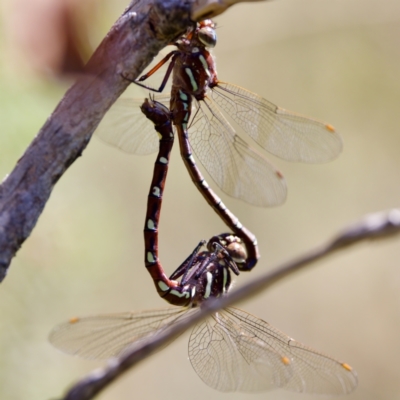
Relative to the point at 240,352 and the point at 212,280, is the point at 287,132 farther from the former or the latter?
the point at 240,352

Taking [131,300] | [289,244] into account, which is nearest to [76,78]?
[131,300]

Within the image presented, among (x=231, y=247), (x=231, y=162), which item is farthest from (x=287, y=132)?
(x=231, y=247)

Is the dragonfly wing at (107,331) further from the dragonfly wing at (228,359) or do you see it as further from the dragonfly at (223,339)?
the dragonfly wing at (228,359)

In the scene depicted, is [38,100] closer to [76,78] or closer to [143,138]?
[143,138]

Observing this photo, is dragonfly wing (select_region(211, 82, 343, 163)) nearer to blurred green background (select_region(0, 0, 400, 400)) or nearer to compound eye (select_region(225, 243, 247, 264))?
compound eye (select_region(225, 243, 247, 264))

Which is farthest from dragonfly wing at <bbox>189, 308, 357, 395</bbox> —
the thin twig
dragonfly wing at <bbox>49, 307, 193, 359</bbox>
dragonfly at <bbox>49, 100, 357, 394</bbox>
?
the thin twig

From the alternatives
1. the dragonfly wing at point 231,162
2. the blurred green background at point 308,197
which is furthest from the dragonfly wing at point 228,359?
the blurred green background at point 308,197
